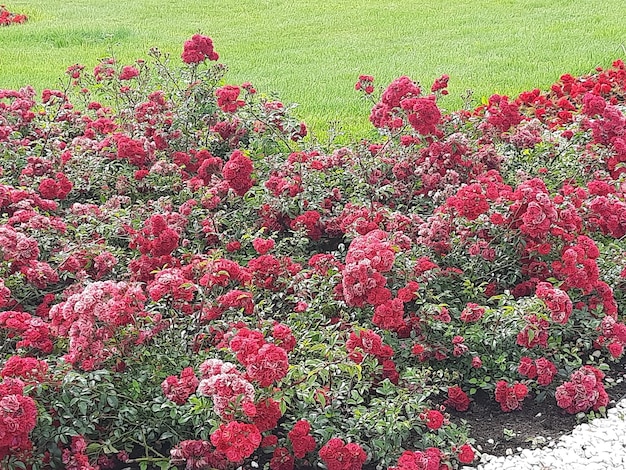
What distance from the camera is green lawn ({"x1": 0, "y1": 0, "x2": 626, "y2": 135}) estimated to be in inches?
289

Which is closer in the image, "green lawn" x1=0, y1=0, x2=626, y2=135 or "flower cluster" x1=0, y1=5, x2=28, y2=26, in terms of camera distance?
"green lawn" x1=0, y1=0, x2=626, y2=135

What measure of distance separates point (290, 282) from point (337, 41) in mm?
6076

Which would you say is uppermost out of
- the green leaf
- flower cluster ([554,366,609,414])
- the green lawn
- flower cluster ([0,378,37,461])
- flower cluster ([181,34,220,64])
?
flower cluster ([181,34,220,64])

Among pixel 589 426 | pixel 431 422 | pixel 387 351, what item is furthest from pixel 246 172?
pixel 589 426

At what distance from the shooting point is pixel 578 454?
114 inches

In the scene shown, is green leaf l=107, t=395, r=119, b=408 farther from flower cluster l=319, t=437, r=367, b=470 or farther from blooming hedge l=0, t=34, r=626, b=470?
flower cluster l=319, t=437, r=367, b=470

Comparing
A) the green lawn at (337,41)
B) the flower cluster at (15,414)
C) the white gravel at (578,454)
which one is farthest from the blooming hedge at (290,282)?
the green lawn at (337,41)

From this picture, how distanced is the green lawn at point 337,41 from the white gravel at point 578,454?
347 centimetres

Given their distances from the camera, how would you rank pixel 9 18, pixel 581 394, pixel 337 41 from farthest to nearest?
pixel 9 18 < pixel 337 41 < pixel 581 394

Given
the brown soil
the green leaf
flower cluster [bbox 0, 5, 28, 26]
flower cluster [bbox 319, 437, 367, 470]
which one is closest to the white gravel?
the brown soil

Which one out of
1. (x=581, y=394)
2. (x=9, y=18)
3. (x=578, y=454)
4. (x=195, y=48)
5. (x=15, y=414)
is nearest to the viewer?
(x=15, y=414)

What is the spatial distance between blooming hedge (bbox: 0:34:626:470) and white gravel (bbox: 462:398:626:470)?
0.12 meters

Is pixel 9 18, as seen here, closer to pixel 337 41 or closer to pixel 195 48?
pixel 337 41

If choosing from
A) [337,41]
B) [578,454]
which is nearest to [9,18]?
[337,41]
